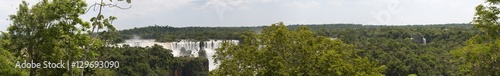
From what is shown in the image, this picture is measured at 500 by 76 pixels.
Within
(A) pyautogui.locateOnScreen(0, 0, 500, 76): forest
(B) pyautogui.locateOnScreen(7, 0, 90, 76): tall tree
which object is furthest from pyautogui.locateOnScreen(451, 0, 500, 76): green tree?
(B) pyautogui.locateOnScreen(7, 0, 90, 76): tall tree

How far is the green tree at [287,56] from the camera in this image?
1941cm

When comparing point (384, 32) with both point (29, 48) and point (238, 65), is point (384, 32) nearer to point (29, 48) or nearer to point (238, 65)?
point (238, 65)

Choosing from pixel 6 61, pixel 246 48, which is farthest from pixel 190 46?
pixel 6 61

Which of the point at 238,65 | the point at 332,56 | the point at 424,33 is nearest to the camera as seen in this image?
the point at 332,56

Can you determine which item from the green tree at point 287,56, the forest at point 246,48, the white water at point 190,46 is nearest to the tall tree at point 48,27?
the forest at point 246,48

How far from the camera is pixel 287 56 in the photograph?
2030 centimetres

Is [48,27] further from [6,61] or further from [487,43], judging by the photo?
[487,43]

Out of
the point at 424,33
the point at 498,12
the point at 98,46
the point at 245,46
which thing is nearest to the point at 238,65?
the point at 245,46

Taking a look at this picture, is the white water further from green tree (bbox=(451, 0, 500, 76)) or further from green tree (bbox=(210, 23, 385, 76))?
green tree (bbox=(451, 0, 500, 76))

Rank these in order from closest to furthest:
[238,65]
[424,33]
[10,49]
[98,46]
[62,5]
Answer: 1. [62,5]
2. [98,46]
3. [10,49]
4. [238,65]
5. [424,33]

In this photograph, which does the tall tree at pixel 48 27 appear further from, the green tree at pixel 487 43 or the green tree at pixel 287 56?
the green tree at pixel 487 43

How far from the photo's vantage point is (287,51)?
67.2 feet

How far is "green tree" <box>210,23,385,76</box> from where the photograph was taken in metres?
19.4

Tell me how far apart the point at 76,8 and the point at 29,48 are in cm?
207
